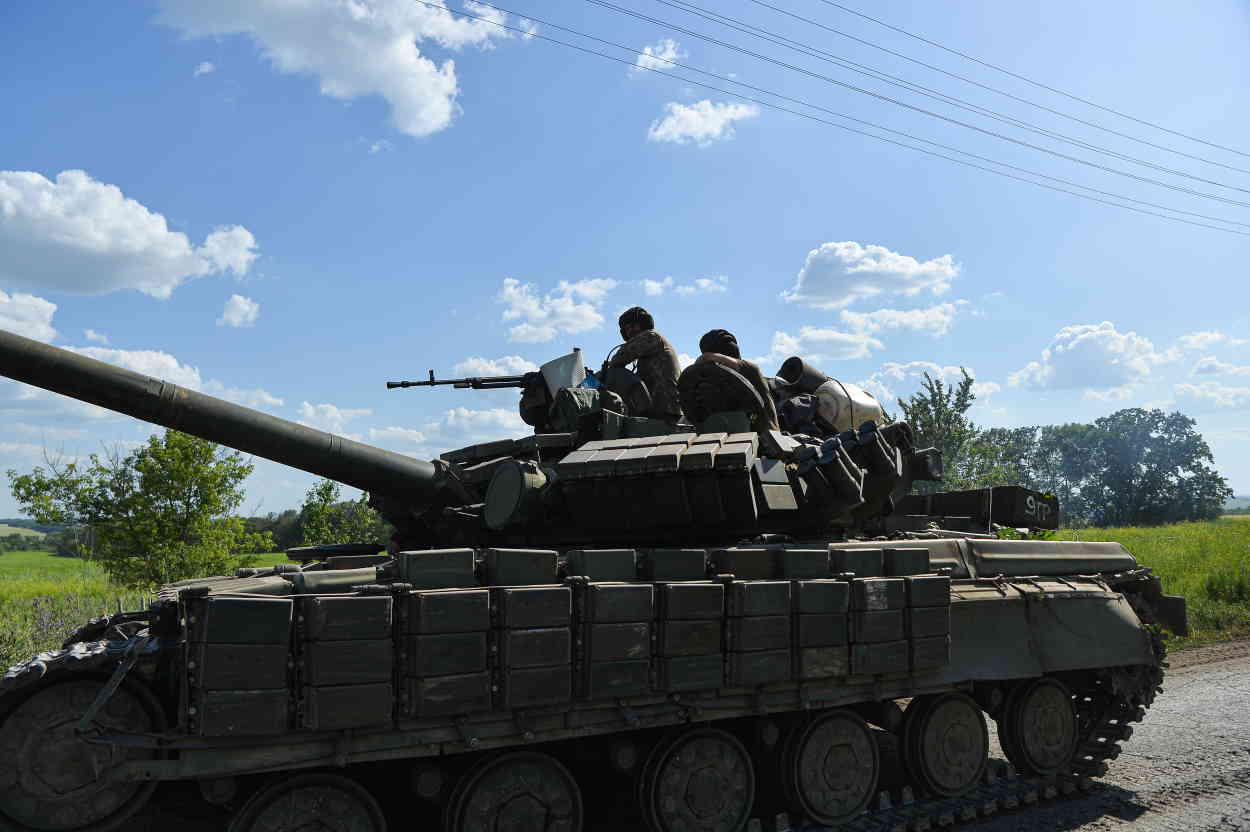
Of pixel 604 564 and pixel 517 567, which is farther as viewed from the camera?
pixel 604 564

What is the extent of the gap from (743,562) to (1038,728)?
3.78m

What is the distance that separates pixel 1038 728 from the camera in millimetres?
7848

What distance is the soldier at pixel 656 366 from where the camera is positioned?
29.1 feet

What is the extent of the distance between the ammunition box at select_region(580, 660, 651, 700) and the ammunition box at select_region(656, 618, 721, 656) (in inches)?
6.7

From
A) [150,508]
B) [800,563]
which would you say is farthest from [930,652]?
[150,508]

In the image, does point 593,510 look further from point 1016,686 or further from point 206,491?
point 206,491

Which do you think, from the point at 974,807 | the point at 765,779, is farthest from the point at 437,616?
the point at 974,807

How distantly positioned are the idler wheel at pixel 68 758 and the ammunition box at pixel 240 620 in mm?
639

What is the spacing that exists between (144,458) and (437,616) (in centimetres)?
1527

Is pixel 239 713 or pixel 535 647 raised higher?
pixel 535 647

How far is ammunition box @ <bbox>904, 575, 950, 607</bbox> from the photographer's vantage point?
263 inches

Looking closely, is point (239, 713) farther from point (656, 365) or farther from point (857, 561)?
point (656, 365)

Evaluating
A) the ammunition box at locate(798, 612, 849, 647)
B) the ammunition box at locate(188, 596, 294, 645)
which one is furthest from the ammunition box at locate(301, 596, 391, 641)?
the ammunition box at locate(798, 612, 849, 647)

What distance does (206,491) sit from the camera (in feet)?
58.8
